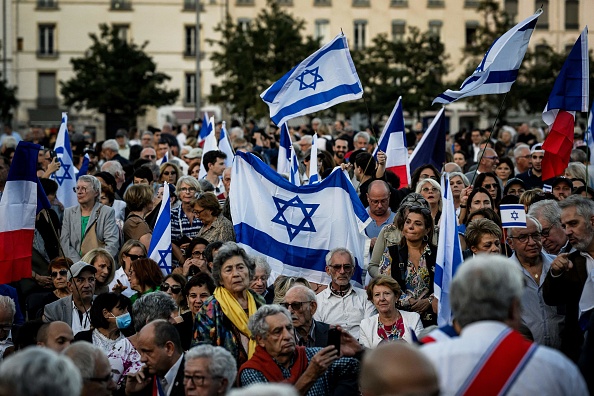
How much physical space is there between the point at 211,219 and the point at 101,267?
175 cm

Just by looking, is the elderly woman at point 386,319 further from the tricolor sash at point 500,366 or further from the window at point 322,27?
the window at point 322,27

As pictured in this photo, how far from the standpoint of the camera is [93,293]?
10602 mm

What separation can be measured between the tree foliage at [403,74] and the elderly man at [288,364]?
140 feet

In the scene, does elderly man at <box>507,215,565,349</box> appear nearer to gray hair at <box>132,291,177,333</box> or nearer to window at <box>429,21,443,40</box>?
gray hair at <box>132,291,177,333</box>

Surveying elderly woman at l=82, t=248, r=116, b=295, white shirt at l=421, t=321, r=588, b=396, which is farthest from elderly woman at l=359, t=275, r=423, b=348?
white shirt at l=421, t=321, r=588, b=396

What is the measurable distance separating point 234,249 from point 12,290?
322 centimetres

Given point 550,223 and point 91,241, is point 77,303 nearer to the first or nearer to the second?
point 91,241

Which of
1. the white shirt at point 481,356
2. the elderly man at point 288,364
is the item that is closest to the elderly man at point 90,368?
the elderly man at point 288,364

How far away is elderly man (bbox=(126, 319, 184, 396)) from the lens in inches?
314

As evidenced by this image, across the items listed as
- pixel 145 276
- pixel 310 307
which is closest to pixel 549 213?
pixel 310 307

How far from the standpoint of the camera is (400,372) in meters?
4.65

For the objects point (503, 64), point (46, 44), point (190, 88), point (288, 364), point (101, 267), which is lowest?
point (288, 364)

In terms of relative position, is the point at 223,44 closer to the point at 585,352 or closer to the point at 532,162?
the point at 532,162

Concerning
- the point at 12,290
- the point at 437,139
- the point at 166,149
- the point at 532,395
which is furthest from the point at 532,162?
the point at 532,395
